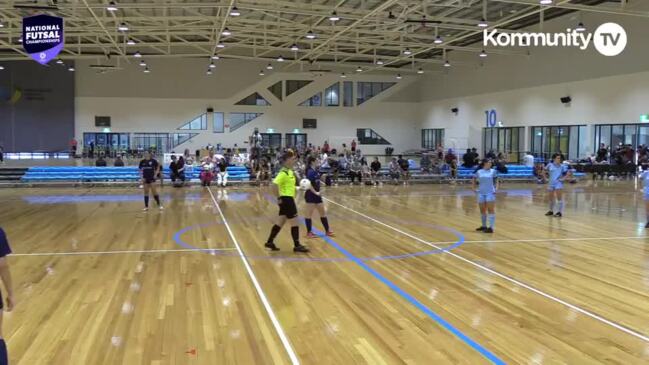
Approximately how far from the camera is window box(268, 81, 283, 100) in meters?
40.8

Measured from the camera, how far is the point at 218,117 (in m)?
39.9

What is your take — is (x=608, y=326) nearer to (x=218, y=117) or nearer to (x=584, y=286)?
(x=584, y=286)

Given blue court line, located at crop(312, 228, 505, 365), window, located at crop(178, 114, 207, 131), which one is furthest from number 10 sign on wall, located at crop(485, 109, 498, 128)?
blue court line, located at crop(312, 228, 505, 365)

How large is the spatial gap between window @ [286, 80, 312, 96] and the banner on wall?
27963mm

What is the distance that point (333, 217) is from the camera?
13.0m

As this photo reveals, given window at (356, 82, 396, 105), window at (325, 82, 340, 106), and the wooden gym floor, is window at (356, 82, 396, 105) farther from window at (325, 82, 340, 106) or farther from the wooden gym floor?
the wooden gym floor

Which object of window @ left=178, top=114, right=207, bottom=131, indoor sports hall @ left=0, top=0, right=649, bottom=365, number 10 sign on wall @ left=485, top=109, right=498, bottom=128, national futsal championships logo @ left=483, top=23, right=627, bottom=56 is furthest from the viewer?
window @ left=178, top=114, right=207, bottom=131

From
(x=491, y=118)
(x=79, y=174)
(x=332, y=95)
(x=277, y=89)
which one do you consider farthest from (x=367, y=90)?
(x=79, y=174)

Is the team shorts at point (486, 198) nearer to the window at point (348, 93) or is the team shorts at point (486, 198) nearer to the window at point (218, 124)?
the window at point (218, 124)

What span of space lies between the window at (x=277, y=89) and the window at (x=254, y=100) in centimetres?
87

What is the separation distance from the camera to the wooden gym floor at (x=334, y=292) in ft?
15.3

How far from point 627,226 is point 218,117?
3199 cm

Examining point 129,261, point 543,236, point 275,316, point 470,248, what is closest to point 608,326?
point 275,316

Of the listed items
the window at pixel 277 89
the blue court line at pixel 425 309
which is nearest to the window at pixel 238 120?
the window at pixel 277 89
